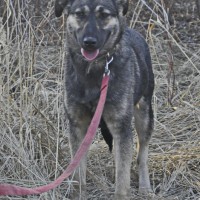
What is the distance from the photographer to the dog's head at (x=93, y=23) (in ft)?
13.8

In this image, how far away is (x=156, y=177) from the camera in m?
5.41

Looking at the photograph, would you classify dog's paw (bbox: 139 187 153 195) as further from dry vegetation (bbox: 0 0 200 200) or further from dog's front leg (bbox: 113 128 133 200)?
dog's front leg (bbox: 113 128 133 200)

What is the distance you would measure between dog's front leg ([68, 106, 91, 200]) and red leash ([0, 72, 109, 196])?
413mm

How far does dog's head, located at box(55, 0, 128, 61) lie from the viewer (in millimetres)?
4215

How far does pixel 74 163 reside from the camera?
3484mm

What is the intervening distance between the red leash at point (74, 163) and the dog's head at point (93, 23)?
241 millimetres

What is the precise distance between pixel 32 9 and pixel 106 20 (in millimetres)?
3710

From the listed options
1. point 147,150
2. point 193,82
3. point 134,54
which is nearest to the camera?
point 134,54

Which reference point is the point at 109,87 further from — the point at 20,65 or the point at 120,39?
→ the point at 20,65

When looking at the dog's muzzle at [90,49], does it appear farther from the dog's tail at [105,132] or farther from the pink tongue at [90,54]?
the dog's tail at [105,132]

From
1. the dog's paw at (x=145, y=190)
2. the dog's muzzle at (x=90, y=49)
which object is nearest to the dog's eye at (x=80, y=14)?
the dog's muzzle at (x=90, y=49)

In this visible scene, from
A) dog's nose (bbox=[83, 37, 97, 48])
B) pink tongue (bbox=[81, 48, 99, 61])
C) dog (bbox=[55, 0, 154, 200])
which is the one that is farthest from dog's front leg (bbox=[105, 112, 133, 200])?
dog's nose (bbox=[83, 37, 97, 48])

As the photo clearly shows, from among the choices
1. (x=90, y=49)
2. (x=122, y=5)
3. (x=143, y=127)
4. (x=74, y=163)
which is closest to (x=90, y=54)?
(x=90, y=49)

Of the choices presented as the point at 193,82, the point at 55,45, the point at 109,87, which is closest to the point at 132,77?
the point at 109,87
